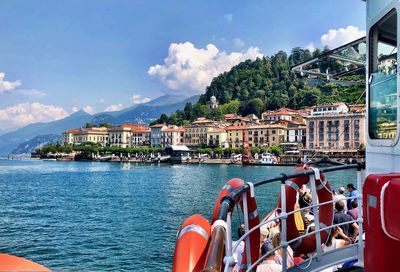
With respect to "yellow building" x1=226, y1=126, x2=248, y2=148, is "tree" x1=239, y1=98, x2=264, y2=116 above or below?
above

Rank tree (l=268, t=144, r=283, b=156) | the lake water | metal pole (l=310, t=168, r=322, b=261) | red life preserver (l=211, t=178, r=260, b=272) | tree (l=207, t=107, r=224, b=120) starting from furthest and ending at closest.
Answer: tree (l=207, t=107, r=224, b=120), tree (l=268, t=144, r=283, b=156), the lake water, metal pole (l=310, t=168, r=322, b=261), red life preserver (l=211, t=178, r=260, b=272)

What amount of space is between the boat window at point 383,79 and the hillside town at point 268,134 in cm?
9182

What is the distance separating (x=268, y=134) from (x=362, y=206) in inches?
4914

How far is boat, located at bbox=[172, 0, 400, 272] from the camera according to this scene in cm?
208

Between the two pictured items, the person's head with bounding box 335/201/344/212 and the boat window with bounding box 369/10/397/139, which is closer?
the boat window with bounding box 369/10/397/139

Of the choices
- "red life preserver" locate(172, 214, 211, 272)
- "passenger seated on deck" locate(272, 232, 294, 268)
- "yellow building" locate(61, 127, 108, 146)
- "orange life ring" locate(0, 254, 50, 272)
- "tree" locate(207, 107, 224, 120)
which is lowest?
"passenger seated on deck" locate(272, 232, 294, 268)

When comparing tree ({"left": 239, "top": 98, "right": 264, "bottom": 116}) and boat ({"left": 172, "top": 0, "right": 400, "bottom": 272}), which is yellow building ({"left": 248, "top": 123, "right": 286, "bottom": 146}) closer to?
tree ({"left": 239, "top": 98, "right": 264, "bottom": 116})

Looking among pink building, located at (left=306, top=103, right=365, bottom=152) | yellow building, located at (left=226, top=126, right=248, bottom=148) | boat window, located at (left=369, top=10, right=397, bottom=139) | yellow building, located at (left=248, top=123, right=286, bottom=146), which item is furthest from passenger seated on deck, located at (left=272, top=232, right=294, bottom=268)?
yellow building, located at (left=226, top=126, right=248, bottom=148)

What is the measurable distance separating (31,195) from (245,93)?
150672 millimetres

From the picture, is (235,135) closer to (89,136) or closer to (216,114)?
(216,114)

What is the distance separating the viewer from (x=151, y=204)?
32.5 meters

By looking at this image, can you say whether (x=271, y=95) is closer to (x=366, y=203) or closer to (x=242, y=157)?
(x=242, y=157)

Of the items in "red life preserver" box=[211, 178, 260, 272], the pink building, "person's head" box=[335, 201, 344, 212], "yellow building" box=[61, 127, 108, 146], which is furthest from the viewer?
"yellow building" box=[61, 127, 108, 146]

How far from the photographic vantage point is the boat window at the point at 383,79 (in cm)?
350
